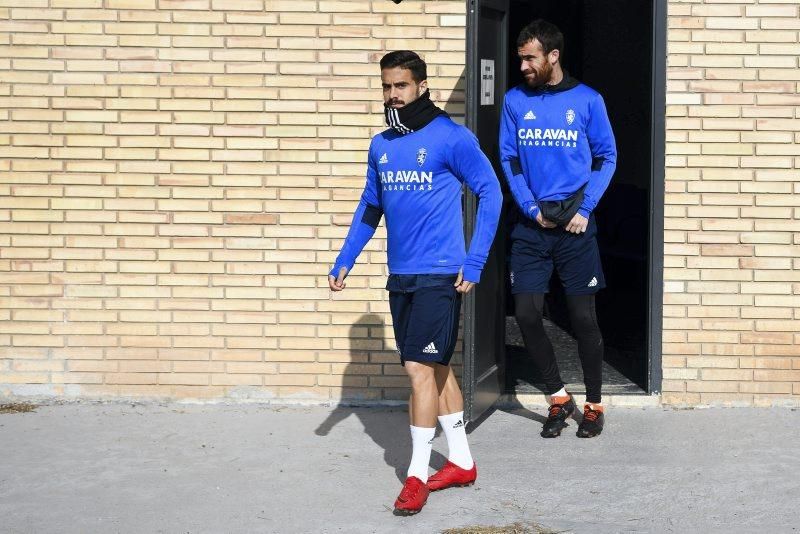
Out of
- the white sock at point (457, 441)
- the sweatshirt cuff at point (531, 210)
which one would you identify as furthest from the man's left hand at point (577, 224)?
the white sock at point (457, 441)

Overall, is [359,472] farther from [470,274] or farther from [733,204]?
[733,204]

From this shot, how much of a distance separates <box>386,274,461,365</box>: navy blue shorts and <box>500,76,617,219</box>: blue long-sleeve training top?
1.18 meters

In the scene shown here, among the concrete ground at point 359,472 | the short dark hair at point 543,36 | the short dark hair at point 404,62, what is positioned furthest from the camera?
the short dark hair at point 543,36

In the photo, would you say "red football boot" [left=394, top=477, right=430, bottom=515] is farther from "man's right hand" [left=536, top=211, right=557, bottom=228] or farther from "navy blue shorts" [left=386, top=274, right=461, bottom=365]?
"man's right hand" [left=536, top=211, right=557, bottom=228]

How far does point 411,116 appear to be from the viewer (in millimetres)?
5738

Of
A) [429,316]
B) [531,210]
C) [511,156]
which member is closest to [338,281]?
[429,316]

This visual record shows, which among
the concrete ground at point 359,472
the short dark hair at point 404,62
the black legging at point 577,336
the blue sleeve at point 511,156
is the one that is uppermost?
the short dark hair at point 404,62

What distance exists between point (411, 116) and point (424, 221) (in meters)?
0.46

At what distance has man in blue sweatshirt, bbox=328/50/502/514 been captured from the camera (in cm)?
570

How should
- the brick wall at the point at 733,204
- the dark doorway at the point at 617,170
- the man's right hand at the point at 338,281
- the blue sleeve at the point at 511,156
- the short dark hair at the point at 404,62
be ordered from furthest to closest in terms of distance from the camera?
1. the dark doorway at the point at 617,170
2. the brick wall at the point at 733,204
3. the blue sleeve at the point at 511,156
4. the man's right hand at the point at 338,281
5. the short dark hair at the point at 404,62

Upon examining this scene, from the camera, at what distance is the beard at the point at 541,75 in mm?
6758

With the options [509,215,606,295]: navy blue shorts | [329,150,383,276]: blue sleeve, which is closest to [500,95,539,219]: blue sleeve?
[509,215,606,295]: navy blue shorts

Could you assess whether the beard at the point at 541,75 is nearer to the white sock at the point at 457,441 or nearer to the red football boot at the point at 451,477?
the white sock at the point at 457,441

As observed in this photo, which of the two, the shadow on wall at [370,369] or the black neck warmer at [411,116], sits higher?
the black neck warmer at [411,116]
